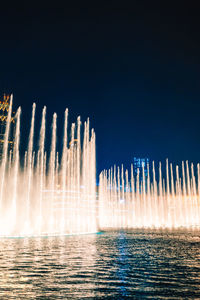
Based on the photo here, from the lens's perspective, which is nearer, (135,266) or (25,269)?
(25,269)

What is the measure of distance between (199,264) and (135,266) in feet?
7.29

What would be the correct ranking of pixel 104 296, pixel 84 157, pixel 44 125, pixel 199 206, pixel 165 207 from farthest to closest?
pixel 165 207, pixel 199 206, pixel 84 157, pixel 44 125, pixel 104 296

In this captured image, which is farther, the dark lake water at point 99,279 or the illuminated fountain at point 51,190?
the illuminated fountain at point 51,190

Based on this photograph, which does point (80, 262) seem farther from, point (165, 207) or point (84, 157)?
point (165, 207)

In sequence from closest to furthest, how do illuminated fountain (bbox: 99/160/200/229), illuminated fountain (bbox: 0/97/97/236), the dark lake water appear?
the dark lake water
illuminated fountain (bbox: 0/97/97/236)
illuminated fountain (bbox: 99/160/200/229)

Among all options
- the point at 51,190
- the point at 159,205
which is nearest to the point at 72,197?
the point at 51,190

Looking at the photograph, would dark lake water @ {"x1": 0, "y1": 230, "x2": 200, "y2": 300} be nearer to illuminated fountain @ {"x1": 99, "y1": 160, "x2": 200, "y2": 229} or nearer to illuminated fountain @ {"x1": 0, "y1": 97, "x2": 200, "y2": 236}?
illuminated fountain @ {"x1": 0, "y1": 97, "x2": 200, "y2": 236}

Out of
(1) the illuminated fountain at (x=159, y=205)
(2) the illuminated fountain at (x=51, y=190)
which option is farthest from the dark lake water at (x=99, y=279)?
(1) the illuminated fountain at (x=159, y=205)

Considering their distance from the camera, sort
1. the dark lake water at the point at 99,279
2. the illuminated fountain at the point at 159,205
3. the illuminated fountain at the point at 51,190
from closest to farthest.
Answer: the dark lake water at the point at 99,279 → the illuminated fountain at the point at 51,190 → the illuminated fountain at the point at 159,205

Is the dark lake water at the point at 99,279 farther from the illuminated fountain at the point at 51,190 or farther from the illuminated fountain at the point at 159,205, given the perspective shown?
the illuminated fountain at the point at 159,205

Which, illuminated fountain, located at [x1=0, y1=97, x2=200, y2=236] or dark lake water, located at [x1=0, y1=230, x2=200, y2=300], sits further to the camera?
illuminated fountain, located at [x1=0, y1=97, x2=200, y2=236]

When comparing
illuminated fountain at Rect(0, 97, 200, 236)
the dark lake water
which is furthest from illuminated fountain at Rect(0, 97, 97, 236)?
the dark lake water

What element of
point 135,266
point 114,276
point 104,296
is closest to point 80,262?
point 135,266

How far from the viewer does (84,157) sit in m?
33.6
